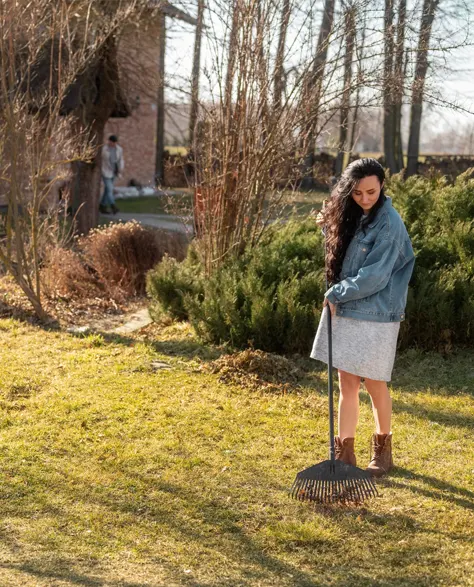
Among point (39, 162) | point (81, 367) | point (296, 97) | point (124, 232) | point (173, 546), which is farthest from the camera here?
point (124, 232)

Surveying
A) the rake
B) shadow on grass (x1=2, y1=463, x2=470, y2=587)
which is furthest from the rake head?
shadow on grass (x1=2, y1=463, x2=470, y2=587)

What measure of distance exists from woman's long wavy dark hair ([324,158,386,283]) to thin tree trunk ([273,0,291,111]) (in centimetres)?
378

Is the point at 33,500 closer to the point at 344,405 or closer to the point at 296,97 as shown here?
the point at 344,405

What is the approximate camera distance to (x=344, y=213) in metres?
4.73

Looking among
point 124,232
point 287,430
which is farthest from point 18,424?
point 124,232

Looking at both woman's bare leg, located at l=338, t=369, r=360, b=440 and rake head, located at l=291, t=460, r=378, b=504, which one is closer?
rake head, located at l=291, t=460, r=378, b=504

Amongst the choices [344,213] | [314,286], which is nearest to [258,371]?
[314,286]

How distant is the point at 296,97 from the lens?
27.1 ft

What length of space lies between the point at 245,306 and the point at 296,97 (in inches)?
81.6

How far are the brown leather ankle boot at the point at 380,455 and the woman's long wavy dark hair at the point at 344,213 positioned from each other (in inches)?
38.5

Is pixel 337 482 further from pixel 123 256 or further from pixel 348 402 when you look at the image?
pixel 123 256

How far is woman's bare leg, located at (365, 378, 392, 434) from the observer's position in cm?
486

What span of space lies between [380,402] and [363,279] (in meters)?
0.79

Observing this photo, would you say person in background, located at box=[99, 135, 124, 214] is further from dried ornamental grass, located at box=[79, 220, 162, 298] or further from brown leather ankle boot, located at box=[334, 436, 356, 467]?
brown leather ankle boot, located at box=[334, 436, 356, 467]
